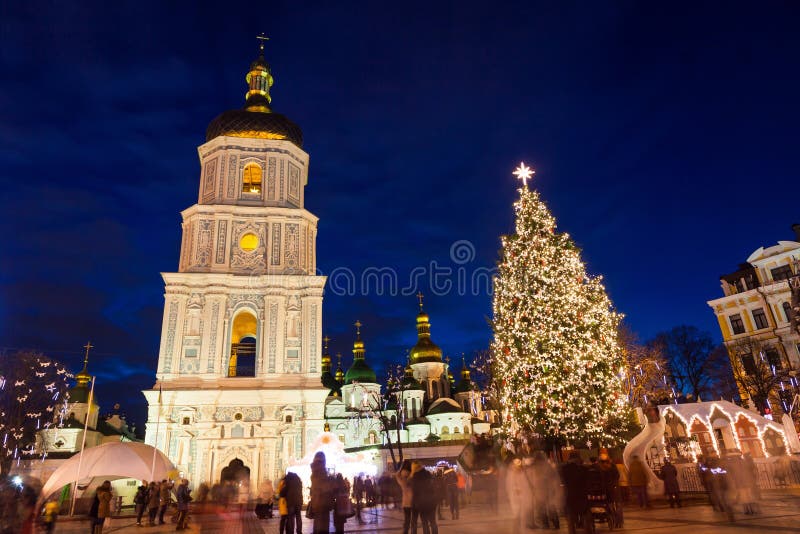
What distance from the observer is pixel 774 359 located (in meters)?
31.9

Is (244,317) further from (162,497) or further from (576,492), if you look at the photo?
(576,492)

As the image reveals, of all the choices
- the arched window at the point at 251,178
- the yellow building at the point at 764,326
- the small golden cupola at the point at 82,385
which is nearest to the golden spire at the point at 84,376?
the small golden cupola at the point at 82,385

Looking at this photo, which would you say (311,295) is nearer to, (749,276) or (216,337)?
(216,337)

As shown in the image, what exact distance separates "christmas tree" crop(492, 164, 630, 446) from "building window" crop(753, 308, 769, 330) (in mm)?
23563

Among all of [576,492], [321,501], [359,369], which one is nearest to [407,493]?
[321,501]

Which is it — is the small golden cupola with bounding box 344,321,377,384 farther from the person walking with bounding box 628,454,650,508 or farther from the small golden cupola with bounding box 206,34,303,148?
the person walking with bounding box 628,454,650,508

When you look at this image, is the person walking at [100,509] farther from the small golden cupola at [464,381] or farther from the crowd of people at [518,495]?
the small golden cupola at [464,381]

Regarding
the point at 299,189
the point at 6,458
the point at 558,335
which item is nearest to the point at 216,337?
the point at 299,189

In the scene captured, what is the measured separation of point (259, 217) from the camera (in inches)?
1277

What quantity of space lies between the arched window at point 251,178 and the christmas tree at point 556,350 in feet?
72.6

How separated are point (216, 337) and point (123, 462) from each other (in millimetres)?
9815

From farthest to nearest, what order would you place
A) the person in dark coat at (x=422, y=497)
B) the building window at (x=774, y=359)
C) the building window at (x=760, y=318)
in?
the building window at (x=760, y=318) → the building window at (x=774, y=359) → the person in dark coat at (x=422, y=497)

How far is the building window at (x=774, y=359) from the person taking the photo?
3150cm

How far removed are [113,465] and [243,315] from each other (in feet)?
48.0
